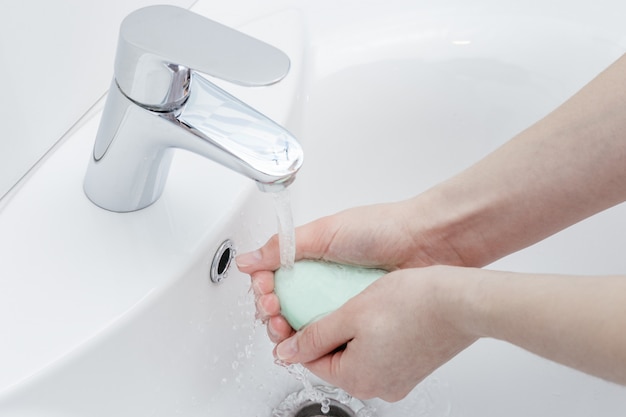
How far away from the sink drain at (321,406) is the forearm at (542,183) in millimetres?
133

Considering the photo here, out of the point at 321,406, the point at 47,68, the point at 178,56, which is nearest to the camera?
the point at 178,56

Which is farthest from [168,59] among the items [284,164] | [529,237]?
[529,237]

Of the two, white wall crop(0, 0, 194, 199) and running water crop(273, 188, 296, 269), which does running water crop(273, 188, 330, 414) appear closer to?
running water crop(273, 188, 296, 269)

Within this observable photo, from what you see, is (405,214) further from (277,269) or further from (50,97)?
(50,97)

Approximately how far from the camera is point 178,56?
0.38m

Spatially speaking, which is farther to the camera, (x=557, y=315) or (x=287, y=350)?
(x=287, y=350)

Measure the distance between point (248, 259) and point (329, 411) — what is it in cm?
15

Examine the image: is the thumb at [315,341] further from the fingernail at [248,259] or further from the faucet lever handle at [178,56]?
the faucet lever handle at [178,56]

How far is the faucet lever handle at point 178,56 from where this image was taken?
37cm

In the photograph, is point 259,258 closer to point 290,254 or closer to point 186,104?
point 290,254

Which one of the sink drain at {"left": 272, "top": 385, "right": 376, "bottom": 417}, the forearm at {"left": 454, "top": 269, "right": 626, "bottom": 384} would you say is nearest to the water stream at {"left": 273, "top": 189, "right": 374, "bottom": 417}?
the sink drain at {"left": 272, "top": 385, "right": 376, "bottom": 417}

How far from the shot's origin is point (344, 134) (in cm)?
62

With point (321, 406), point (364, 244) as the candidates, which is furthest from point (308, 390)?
point (364, 244)

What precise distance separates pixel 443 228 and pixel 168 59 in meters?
0.27
